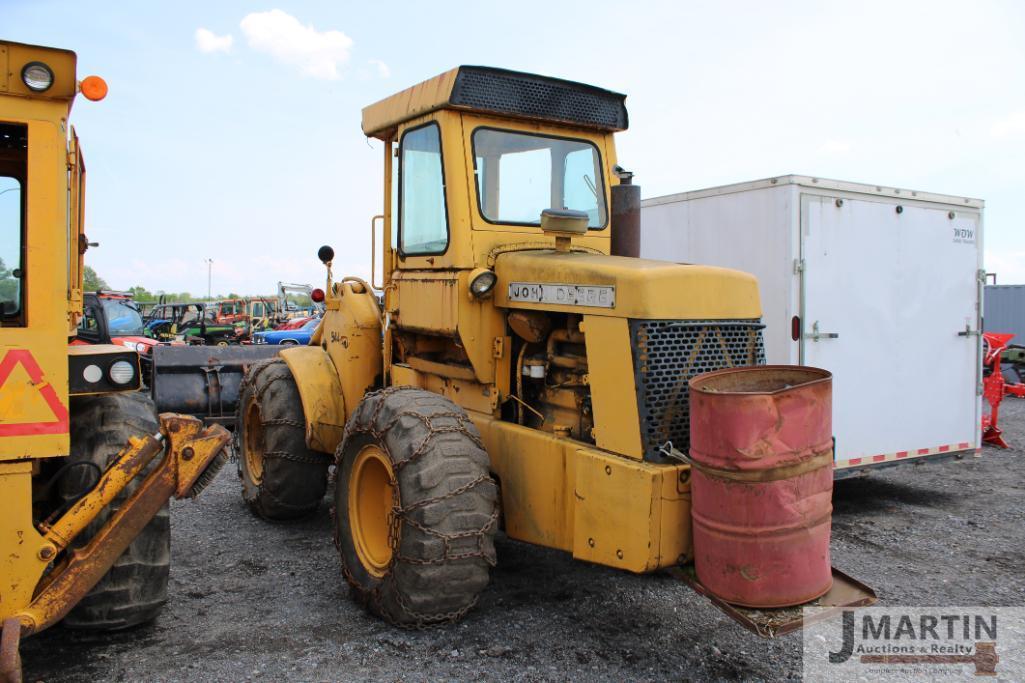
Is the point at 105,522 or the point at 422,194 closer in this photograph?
the point at 105,522

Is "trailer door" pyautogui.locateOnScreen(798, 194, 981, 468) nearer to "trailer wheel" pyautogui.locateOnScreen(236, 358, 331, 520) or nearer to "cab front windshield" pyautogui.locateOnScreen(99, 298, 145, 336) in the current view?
"trailer wheel" pyautogui.locateOnScreen(236, 358, 331, 520)

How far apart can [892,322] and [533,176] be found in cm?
408

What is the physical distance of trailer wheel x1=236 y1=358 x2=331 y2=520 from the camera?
20.8 ft

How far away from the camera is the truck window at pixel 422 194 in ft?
17.1

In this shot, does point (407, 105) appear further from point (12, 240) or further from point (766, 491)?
point (766, 491)

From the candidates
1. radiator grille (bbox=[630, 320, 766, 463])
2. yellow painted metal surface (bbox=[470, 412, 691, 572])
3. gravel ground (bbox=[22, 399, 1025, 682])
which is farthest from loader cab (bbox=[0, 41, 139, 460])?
radiator grille (bbox=[630, 320, 766, 463])

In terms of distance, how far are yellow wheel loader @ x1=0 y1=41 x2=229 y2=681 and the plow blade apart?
6.15 meters

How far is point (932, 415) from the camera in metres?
7.86

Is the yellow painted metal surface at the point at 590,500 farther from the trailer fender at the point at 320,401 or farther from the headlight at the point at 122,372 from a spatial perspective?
the headlight at the point at 122,372

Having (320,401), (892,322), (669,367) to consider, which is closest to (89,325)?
(320,401)

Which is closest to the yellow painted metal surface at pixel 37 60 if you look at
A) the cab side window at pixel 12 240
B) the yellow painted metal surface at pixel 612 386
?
the cab side window at pixel 12 240

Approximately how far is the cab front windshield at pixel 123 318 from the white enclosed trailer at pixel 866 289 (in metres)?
12.5

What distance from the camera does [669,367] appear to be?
4090 millimetres

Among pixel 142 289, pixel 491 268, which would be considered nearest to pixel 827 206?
pixel 491 268
